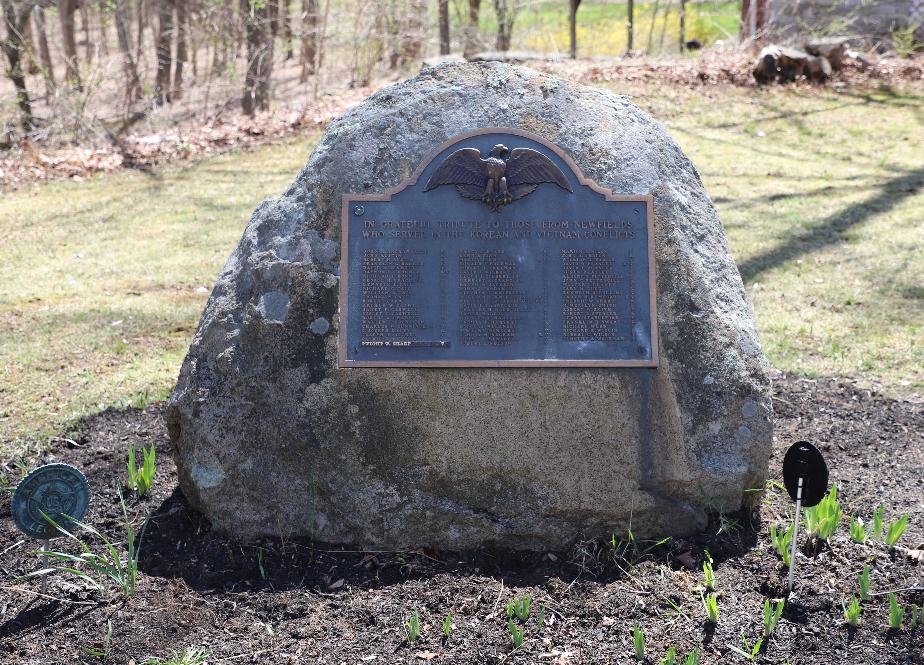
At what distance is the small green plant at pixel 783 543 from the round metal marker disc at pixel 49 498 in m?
2.79

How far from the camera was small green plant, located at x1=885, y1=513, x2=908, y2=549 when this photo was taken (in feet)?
11.6

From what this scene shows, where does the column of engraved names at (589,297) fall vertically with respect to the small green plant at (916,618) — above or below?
above

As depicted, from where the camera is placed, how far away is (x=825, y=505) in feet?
11.8

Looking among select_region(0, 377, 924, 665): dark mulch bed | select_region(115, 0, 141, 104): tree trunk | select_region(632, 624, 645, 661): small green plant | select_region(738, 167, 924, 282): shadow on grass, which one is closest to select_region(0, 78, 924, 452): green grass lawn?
select_region(738, 167, 924, 282): shadow on grass

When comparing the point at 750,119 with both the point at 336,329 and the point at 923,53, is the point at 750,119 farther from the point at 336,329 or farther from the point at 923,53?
the point at 336,329

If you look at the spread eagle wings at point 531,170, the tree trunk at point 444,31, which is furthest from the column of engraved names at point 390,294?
the tree trunk at point 444,31

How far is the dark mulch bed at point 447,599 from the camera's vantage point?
10.5 feet

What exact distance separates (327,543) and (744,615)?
1.72m

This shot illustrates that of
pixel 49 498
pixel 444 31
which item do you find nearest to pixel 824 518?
pixel 49 498

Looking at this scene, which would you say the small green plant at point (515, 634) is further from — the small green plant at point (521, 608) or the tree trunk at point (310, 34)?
the tree trunk at point (310, 34)

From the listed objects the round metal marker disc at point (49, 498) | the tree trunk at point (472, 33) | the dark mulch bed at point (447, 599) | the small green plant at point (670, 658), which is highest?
the tree trunk at point (472, 33)

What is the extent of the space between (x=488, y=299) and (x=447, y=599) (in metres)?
1.25

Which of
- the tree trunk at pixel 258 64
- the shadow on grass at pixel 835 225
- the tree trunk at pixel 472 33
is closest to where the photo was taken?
the shadow on grass at pixel 835 225

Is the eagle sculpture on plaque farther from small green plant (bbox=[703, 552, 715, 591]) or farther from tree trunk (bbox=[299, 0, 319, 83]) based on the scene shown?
tree trunk (bbox=[299, 0, 319, 83])
